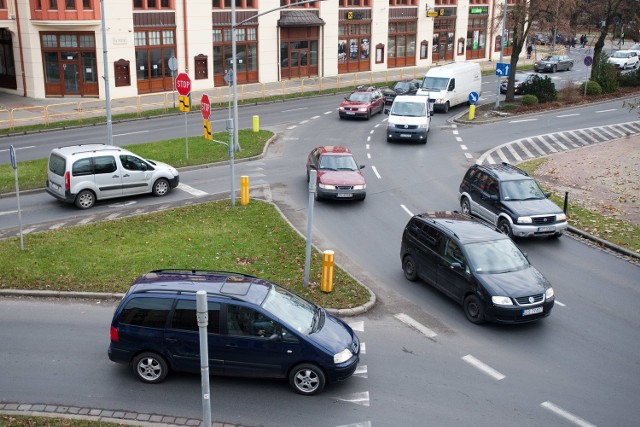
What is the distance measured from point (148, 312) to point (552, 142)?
26638 millimetres

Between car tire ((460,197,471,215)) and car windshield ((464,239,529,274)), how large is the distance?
248 inches

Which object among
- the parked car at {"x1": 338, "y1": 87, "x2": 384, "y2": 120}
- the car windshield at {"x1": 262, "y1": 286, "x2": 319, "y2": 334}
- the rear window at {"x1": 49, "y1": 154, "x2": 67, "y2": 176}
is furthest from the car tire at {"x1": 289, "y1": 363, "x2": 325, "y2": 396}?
the parked car at {"x1": 338, "y1": 87, "x2": 384, "y2": 120}

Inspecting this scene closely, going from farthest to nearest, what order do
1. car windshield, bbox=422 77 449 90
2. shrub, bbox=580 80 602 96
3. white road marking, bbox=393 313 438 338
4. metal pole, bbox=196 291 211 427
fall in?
shrub, bbox=580 80 602 96 < car windshield, bbox=422 77 449 90 < white road marking, bbox=393 313 438 338 < metal pole, bbox=196 291 211 427

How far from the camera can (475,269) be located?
14383 millimetres

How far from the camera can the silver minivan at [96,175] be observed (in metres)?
20.9

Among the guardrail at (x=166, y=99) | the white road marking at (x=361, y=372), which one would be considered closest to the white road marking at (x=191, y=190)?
→ the guardrail at (x=166, y=99)

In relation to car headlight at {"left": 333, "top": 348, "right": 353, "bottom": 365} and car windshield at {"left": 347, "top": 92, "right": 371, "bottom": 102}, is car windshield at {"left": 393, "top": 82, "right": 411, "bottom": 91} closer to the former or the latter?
car windshield at {"left": 347, "top": 92, "right": 371, "bottom": 102}

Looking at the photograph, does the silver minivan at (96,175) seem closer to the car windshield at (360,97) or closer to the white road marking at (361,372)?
the white road marking at (361,372)

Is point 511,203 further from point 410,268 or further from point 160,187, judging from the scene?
point 160,187

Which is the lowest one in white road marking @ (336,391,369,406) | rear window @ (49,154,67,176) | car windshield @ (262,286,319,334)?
white road marking @ (336,391,369,406)

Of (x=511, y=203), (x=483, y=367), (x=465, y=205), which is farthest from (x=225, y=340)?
(x=465, y=205)

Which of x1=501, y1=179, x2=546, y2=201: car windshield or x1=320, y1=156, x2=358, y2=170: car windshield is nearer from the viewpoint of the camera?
x1=501, y1=179, x2=546, y2=201: car windshield

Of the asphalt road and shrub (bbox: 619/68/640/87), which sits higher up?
shrub (bbox: 619/68/640/87)

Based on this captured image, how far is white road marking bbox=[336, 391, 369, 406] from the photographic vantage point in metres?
10.9
